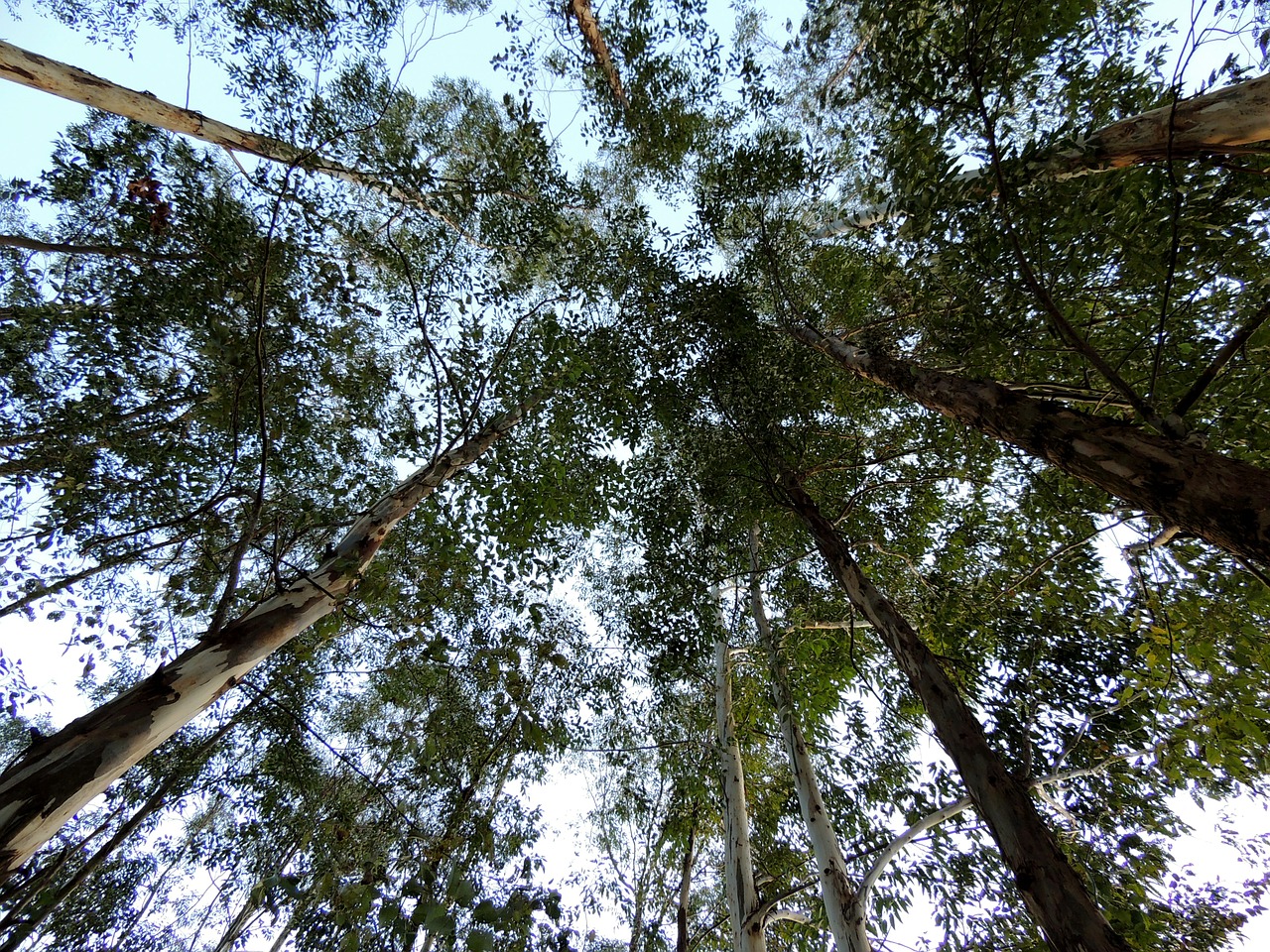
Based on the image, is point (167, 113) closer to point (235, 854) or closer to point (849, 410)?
point (849, 410)

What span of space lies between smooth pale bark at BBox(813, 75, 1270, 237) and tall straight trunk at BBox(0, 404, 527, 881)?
15.7 feet

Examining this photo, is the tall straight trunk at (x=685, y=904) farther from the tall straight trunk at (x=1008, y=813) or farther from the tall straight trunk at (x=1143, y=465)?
the tall straight trunk at (x=1143, y=465)

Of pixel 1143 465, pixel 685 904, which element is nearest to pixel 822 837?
pixel 685 904

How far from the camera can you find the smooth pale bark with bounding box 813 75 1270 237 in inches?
99.2

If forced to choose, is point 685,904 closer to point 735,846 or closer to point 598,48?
point 735,846

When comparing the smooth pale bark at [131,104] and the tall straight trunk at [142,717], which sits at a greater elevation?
the smooth pale bark at [131,104]

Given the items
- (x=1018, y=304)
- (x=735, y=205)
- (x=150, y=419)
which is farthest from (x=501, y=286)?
(x=1018, y=304)

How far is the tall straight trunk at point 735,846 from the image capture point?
14.4 feet

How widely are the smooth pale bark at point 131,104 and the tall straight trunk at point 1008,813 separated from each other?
4.88 m

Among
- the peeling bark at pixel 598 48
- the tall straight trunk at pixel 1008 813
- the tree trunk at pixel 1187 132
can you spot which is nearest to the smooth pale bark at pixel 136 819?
the tall straight trunk at pixel 1008 813

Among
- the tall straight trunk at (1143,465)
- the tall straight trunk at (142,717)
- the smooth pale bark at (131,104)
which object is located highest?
the smooth pale bark at (131,104)

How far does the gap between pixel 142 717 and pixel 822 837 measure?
4.62m

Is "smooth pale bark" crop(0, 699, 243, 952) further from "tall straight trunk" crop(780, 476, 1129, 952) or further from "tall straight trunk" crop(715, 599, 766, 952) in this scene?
"tall straight trunk" crop(780, 476, 1129, 952)

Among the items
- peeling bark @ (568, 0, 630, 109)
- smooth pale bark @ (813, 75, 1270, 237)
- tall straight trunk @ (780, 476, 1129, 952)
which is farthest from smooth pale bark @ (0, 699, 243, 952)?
peeling bark @ (568, 0, 630, 109)
